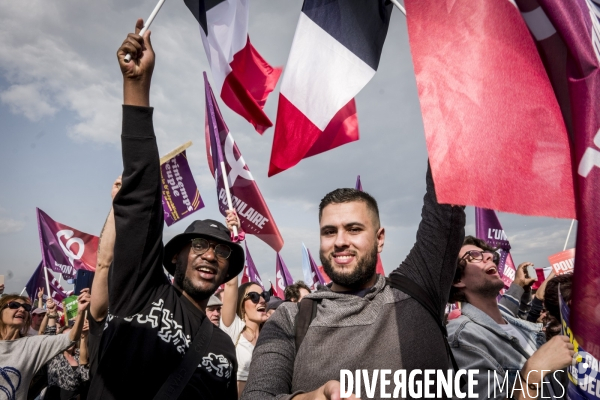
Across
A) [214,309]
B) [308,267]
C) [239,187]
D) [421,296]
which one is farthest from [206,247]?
[308,267]

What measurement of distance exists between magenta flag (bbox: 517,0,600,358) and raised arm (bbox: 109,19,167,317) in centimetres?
160

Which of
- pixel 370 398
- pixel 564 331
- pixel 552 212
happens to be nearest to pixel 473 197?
pixel 552 212

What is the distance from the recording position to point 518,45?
1703 millimetres

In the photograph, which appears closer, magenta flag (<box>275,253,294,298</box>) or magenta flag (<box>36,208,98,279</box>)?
magenta flag (<box>36,208,98,279</box>)

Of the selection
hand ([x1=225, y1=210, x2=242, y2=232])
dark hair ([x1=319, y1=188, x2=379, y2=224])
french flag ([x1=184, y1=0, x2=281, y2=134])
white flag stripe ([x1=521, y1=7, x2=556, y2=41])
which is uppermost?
french flag ([x1=184, y1=0, x2=281, y2=134])

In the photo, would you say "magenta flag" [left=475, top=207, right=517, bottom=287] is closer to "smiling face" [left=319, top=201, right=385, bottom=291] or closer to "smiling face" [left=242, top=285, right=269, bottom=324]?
"smiling face" [left=242, top=285, right=269, bottom=324]

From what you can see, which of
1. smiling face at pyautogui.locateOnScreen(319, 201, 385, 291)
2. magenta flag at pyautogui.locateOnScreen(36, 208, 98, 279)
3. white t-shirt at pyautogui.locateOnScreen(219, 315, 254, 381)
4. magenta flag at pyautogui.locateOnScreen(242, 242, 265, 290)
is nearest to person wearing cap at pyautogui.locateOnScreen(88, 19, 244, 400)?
smiling face at pyautogui.locateOnScreen(319, 201, 385, 291)

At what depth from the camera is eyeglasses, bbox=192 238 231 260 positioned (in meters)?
2.87

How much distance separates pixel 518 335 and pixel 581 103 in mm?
2263

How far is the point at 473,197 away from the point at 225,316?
380cm

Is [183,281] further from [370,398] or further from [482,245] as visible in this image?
[482,245]

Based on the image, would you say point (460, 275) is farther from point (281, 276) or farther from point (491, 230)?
point (281, 276)

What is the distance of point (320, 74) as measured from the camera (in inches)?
125

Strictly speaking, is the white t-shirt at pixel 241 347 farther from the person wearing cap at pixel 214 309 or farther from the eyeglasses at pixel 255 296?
the person wearing cap at pixel 214 309
